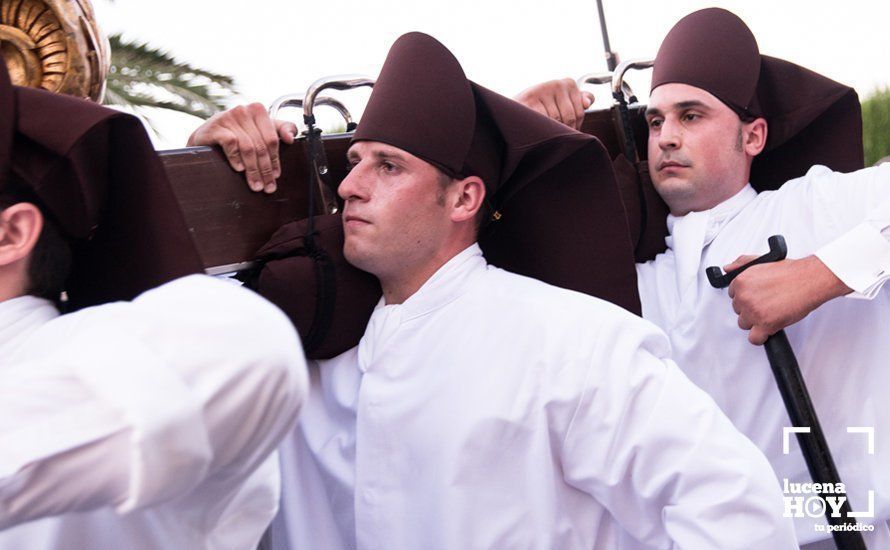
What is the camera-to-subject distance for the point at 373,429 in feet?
8.09

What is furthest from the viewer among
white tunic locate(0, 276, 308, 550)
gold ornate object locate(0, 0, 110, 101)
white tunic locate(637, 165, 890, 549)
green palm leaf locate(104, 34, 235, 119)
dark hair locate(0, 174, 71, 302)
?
green palm leaf locate(104, 34, 235, 119)

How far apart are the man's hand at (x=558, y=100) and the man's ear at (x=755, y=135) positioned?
664 millimetres

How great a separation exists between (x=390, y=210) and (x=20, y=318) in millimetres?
1078

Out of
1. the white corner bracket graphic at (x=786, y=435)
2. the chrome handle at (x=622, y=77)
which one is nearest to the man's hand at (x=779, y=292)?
the white corner bracket graphic at (x=786, y=435)

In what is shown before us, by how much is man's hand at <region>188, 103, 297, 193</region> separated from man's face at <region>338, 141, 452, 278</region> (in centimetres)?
17

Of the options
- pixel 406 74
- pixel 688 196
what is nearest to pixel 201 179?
pixel 406 74

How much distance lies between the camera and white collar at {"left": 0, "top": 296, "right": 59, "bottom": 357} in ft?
5.04

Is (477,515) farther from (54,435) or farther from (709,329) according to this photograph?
(54,435)

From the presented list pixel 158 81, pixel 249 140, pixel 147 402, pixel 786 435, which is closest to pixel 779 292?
pixel 786 435

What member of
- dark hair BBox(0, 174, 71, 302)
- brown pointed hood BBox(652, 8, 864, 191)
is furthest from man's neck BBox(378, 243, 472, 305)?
brown pointed hood BBox(652, 8, 864, 191)

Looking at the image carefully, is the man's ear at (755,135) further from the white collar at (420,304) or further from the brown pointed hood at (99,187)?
the brown pointed hood at (99,187)

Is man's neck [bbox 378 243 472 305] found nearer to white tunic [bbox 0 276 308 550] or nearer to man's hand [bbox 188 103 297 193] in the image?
man's hand [bbox 188 103 297 193]

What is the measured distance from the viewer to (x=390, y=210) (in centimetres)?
252

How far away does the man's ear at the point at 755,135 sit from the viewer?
137 inches
